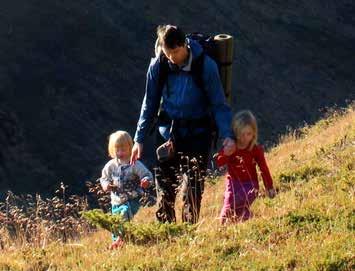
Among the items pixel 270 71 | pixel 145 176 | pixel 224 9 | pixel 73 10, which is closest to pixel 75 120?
pixel 73 10

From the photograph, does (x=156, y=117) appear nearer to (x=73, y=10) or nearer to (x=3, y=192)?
(x=3, y=192)

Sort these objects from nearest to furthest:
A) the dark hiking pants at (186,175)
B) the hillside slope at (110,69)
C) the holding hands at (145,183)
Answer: the dark hiking pants at (186,175), the holding hands at (145,183), the hillside slope at (110,69)

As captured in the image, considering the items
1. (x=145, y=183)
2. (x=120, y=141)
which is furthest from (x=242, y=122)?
(x=120, y=141)

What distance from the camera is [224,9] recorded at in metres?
33.0

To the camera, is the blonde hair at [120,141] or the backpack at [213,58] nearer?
the backpack at [213,58]

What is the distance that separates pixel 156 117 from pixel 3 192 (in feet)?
47.4

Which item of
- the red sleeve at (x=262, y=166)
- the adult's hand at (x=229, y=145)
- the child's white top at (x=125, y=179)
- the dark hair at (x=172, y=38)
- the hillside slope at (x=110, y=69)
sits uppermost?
the dark hair at (x=172, y=38)

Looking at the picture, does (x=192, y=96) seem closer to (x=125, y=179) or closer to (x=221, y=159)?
(x=221, y=159)

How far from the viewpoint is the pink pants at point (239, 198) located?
20.6ft

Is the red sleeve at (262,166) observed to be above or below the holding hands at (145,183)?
above

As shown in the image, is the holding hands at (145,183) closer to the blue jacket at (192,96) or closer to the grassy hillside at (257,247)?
the blue jacket at (192,96)

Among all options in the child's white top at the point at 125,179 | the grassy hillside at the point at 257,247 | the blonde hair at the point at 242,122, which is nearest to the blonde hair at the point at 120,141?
the child's white top at the point at 125,179

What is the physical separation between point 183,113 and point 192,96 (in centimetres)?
17

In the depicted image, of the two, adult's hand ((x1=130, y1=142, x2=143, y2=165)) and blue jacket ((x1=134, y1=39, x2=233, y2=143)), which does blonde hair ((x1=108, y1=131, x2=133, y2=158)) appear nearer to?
adult's hand ((x1=130, y1=142, x2=143, y2=165))
